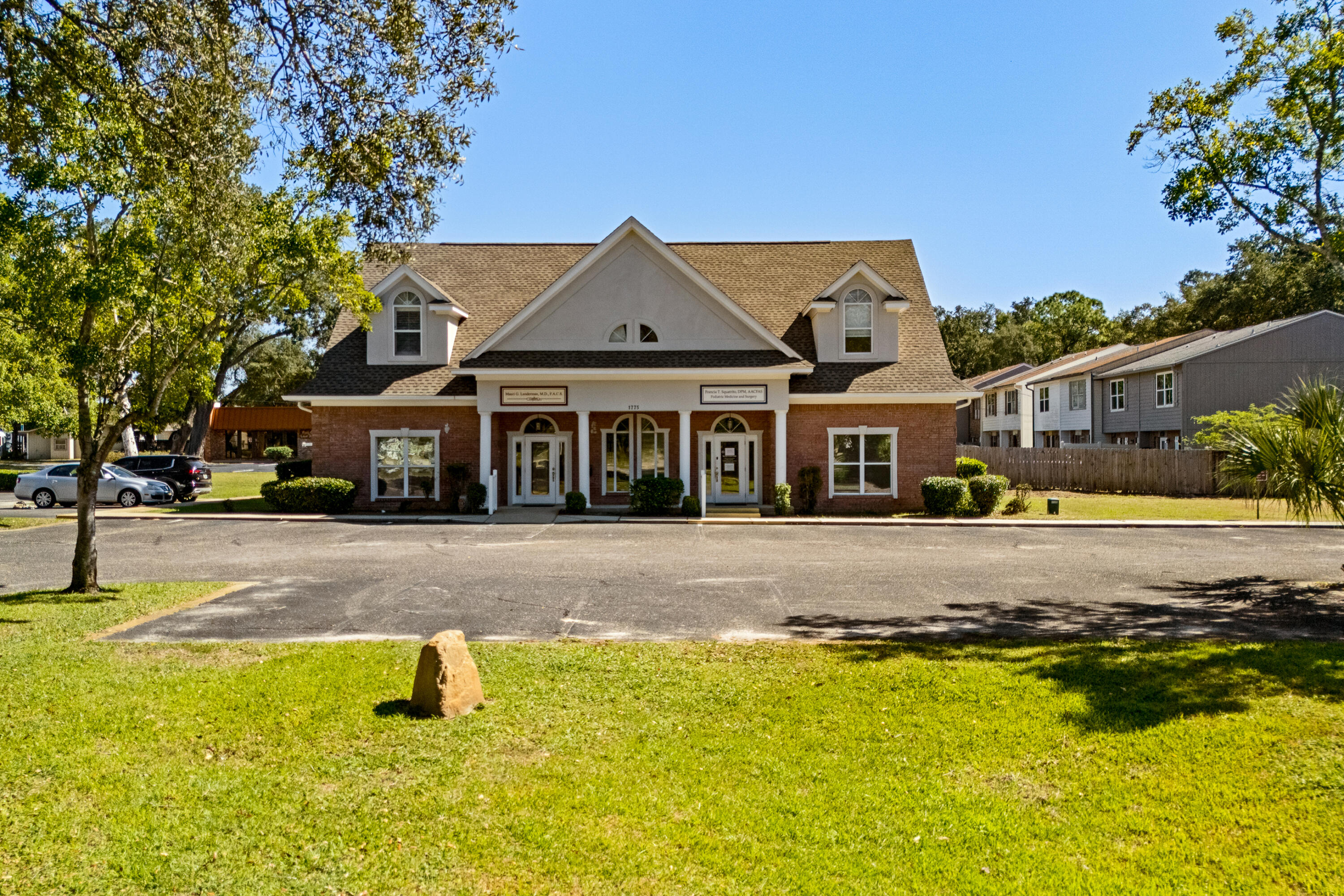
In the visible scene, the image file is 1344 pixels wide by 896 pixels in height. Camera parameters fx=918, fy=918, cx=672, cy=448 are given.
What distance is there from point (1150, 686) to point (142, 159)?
11.5m

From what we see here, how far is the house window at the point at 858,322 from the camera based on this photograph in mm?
27328

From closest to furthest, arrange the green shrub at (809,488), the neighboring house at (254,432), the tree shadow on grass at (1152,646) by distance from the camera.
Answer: the tree shadow on grass at (1152,646) → the green shrub at (809,488) → the neighboring house at (254,432)

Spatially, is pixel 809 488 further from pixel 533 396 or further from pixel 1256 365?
pixel 1256 365

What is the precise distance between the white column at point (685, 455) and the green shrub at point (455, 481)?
6.09m

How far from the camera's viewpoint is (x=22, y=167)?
10.1 m

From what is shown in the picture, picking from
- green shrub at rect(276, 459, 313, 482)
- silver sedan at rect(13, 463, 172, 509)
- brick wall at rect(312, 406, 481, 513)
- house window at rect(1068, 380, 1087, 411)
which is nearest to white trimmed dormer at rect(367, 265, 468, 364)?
brick wall at rect(312, 406, 481, 513)

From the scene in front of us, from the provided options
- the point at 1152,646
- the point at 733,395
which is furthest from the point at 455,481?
the point at 1152,646

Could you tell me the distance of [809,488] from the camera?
2583cm

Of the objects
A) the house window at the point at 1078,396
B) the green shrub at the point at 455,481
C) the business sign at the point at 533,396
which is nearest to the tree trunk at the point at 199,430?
the green shrub at the point at 455,481

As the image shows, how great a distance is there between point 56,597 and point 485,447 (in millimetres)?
14543

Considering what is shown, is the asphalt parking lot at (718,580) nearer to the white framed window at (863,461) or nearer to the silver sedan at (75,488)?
the white framed window at (863,461)

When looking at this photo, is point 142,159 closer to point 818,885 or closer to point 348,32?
point 348,32

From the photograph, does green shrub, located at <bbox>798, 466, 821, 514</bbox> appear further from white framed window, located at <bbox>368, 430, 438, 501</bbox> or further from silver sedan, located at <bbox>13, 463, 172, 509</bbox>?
silver sedan, located at <bbox>13, 463, 172, 509</bbox>

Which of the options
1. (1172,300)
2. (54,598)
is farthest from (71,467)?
(1172,300)
